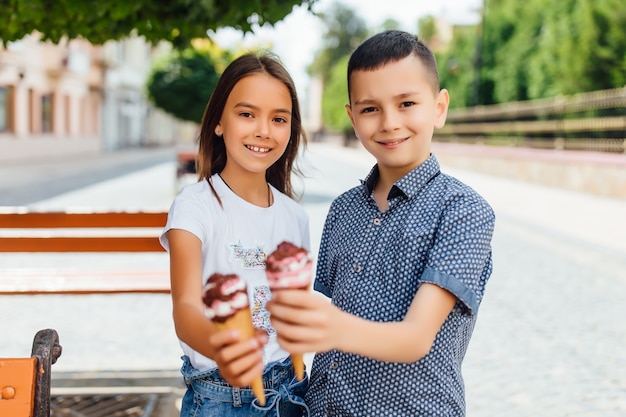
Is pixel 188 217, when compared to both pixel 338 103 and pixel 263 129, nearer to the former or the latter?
pixel 263 129

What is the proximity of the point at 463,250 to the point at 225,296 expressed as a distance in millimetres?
593

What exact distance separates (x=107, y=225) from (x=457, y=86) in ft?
102

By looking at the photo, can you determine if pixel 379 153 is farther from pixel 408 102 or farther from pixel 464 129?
pixel 464 129

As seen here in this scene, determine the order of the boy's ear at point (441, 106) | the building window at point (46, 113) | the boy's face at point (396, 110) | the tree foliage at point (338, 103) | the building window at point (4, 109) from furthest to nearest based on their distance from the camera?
the tree foliage at point (338, 103)
the building window at point (46, 113)
the building window at point (4, 109)
the boy's ear at point (441, 106)
the boy's face at point (396, 110)

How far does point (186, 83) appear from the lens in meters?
18.3

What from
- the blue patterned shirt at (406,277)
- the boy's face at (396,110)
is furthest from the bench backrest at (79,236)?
the boy's face at (396,110)

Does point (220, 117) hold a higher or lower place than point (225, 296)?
higher

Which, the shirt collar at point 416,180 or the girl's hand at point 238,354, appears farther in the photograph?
the shirt collar at point 416,180

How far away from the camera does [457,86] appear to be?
114ft

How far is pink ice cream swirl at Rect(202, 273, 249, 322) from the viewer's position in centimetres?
110

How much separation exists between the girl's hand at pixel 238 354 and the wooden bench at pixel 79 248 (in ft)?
11.0

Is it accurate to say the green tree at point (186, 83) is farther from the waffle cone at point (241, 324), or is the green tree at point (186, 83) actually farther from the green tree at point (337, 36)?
the green tree at point (337, 36)

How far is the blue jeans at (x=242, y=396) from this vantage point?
188 cm

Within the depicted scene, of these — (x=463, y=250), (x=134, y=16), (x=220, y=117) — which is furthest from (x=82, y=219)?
(x=463, y=250)
